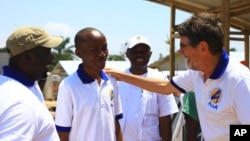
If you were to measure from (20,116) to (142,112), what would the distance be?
1.85 m

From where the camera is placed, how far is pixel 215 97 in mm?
2539

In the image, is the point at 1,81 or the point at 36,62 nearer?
the point at 1,81

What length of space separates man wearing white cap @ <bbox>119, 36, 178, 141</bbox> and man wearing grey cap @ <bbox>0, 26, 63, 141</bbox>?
1396 millimetres

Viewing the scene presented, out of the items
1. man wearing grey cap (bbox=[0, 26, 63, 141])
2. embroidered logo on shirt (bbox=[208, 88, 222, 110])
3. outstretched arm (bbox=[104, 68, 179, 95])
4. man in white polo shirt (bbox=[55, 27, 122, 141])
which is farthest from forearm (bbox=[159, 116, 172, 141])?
man wearing grey cap (bbox=[0, 26, 63, 141])

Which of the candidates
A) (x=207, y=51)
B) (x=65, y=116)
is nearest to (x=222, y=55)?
(x=207, y=51)

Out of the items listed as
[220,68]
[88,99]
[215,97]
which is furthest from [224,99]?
[88,99]

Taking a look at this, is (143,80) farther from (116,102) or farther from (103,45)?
(103,45)

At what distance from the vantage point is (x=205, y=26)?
99.5 inches

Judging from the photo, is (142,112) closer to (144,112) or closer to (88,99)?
(144,112)

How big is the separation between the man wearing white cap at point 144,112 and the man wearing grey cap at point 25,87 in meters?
1.40

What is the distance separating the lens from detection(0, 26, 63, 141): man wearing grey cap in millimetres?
1721

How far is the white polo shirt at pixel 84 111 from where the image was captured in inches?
103

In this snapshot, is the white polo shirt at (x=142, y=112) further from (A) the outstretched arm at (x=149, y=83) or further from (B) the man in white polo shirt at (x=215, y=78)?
(B) the man in white polo shirt at (x=215, y=78)

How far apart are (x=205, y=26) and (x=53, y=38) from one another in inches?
37.1
